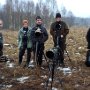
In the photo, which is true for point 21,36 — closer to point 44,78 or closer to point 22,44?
point 22,44

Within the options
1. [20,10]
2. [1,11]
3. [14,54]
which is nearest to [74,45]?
[14,54]

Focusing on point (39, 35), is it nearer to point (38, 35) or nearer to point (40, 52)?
point (38, 35)

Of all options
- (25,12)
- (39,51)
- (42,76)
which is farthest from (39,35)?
(25,12)

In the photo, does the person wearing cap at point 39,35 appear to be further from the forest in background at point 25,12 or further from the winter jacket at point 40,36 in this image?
the forest in background at point 25,12

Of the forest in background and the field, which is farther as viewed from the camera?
the forest in background

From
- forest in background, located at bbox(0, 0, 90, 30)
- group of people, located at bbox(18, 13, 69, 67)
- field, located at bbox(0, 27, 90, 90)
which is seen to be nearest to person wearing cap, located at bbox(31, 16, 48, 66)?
group of people, located at bbox(18, 13, 69, 67)

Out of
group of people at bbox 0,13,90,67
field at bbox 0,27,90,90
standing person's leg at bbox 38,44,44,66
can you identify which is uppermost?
group of people at bbox 0,13,90,67

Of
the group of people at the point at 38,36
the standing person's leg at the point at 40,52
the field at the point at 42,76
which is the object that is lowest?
the field at the point at 42,76

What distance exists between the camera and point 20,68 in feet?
40.2

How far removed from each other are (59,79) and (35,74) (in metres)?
1.23

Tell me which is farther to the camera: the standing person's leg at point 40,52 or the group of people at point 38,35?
the standing person's leg at point 40,52

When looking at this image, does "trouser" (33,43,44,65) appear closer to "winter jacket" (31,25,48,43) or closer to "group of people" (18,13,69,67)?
"group of people" (18,13,69,67)

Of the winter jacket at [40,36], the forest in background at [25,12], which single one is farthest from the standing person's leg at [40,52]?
the forest in background at [25,12]

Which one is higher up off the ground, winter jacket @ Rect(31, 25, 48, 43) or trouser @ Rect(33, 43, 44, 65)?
winter jacket @ Rect(31, 25, 48, 43)
